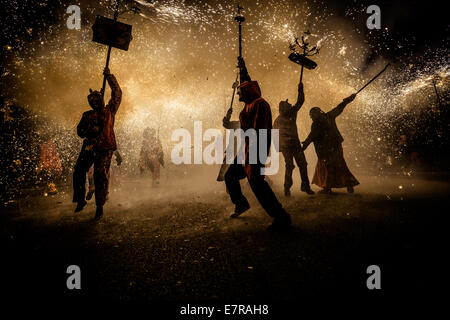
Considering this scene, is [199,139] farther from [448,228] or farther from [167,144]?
[448,228]

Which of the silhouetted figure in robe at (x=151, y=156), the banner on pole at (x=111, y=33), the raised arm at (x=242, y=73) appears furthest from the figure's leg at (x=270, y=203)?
the silhouetted figure in robe at (x=151, y=156)

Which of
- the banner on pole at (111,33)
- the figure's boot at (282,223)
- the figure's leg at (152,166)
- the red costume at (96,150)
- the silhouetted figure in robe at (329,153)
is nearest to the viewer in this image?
the figure's boot at (282,223)

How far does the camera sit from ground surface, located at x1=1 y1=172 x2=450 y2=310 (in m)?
1.55

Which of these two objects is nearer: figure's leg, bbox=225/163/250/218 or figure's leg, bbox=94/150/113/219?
figure's leg, bbox=225/163/250/218

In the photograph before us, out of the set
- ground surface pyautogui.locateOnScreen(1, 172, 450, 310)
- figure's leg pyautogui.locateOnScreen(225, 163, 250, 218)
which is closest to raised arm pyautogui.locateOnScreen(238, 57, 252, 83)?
figure's leg pyautogui.locateOnScreen(225, 163, 250, 218)

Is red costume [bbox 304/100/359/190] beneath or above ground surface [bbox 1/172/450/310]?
above

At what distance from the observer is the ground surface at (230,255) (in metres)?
1.55

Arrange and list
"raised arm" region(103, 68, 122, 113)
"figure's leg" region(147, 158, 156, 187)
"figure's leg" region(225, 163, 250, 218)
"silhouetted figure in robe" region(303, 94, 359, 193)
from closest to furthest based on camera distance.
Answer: "figure's leg" region(225, 163, 250, 218), "raised arm" region(103, 68, 122, 113), "silhouetted figure in robe" region(303, 94, 359, 193), "figure's leg" region(147, 158, 156, 187)

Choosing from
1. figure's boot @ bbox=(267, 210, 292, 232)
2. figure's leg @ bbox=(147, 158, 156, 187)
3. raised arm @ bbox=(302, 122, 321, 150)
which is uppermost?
raised arm @ bbox=(302, 122, 321, 150)

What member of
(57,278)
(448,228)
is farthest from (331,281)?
(57,278)

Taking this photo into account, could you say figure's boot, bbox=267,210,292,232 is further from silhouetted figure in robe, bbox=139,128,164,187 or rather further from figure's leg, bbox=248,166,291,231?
silhouetted figure in robe, bbox=139,128,164,187

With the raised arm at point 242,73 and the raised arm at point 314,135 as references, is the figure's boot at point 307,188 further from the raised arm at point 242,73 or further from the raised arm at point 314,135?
the raised arm at point 242,73

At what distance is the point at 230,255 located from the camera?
2154mm

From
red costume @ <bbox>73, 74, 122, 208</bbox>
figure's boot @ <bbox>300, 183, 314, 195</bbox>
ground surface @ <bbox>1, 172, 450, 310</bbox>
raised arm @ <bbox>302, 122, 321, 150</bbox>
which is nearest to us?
ground surface @ <bbox>1, 172, 450, 310</bbox>
